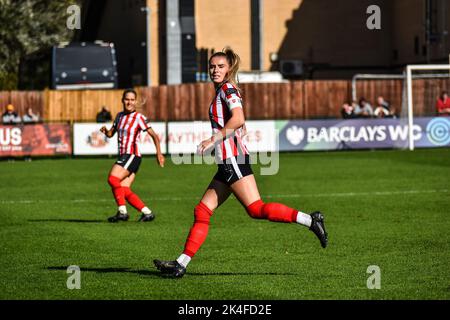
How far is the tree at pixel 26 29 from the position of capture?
60406mm

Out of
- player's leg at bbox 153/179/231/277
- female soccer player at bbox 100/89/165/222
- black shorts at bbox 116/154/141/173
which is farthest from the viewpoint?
black shorts at bbox 116/154/141/173

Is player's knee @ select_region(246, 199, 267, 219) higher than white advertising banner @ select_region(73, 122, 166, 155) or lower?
lower

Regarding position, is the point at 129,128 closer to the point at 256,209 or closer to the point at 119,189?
the point at 119,189

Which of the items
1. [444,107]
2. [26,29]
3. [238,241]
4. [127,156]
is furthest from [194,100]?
[238,241]

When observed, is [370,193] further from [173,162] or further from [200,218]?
[173,162]

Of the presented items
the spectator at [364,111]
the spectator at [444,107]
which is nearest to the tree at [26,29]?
the spectator at [364,111]

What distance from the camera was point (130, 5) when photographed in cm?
5941

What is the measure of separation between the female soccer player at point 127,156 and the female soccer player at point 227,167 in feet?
21.6

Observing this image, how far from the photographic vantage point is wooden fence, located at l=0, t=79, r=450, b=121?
158 ft

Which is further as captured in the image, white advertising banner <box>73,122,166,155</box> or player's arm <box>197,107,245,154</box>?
white advertising banner <box>73,122,166,155</box>

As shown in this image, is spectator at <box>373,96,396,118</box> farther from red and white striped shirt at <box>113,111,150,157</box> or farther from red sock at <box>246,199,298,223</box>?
red sock at <box>246,199,298,223</box>

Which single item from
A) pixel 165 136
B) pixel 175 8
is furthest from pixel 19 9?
pixel 165 136

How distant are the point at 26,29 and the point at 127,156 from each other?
4421cm

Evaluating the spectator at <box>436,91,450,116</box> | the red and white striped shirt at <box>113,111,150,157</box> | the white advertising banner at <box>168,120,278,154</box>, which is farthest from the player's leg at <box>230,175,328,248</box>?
the spectator at <box>436,91,450,116</box>
